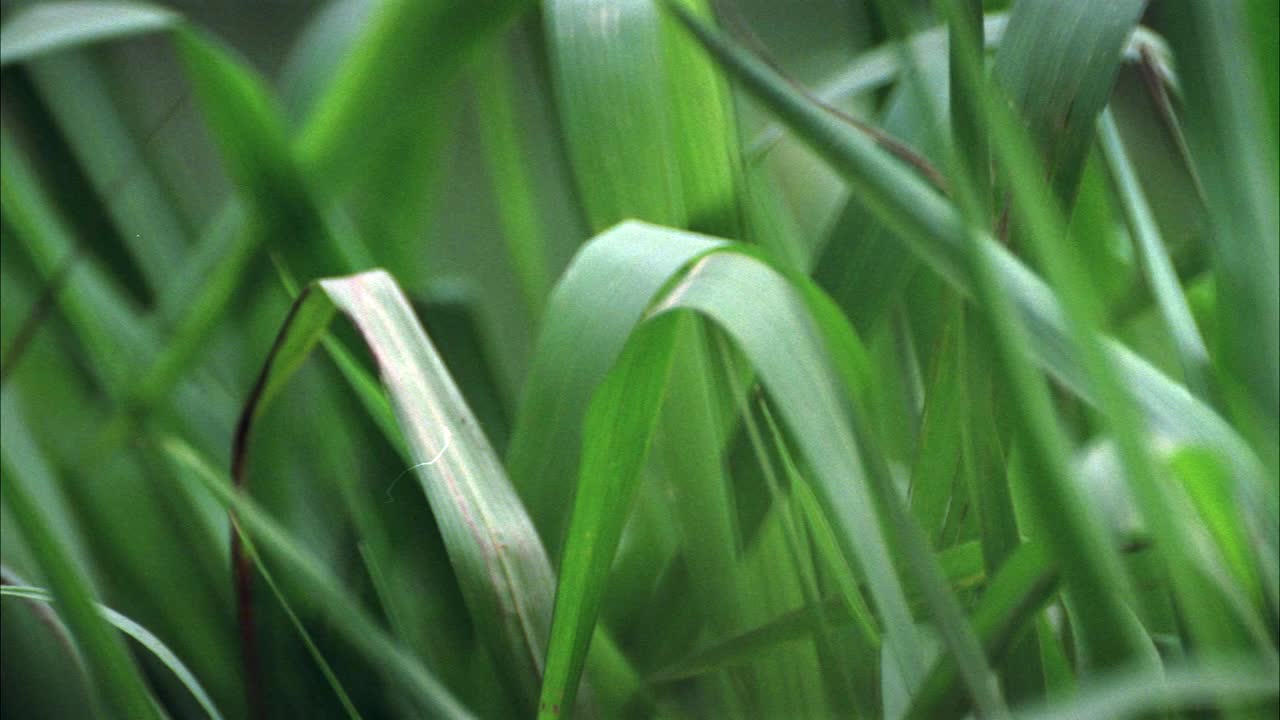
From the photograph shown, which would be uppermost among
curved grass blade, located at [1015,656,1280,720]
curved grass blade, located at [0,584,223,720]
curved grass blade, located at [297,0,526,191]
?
curved grass blade, located at [297,0,526,191]

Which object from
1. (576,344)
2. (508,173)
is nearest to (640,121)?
(576,344)

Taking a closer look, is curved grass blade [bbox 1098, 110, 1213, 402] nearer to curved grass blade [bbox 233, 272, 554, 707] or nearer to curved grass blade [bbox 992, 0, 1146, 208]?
curved grass blade [bbox 992, 0, 1146, 208]

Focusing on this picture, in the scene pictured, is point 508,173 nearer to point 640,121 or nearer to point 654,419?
point 640,121

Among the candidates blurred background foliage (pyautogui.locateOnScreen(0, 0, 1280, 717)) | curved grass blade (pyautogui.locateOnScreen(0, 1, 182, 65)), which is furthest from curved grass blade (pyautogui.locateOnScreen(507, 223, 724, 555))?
curved grass blade (pyautogui.locateOnScreen(0, 1, 182, 65))

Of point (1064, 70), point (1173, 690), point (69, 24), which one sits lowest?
point (1173, 690)

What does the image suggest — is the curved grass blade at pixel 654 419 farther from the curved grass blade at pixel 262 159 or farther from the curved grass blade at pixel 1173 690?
the curved grass blade at pixel 262 159

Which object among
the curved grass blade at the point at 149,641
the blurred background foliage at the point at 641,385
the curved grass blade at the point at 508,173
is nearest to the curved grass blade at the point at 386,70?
the blurred background foliage at the point at 641,385

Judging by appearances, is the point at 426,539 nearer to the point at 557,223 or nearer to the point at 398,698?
the point at 398,698
